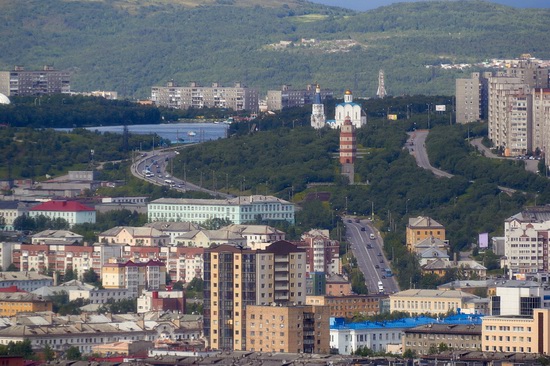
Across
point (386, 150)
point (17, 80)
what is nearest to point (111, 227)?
point (386, 150)

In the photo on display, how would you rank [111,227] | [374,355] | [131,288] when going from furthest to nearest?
1. [111,227]
2. [131,288]
3. [374,355]

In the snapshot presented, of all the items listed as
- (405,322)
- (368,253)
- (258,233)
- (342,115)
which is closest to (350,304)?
(405,322)

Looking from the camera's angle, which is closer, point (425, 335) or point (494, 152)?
point (425, 335)

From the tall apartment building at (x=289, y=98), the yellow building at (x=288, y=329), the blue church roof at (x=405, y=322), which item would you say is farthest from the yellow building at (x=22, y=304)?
the tall apartment building at (x=289, y=98)

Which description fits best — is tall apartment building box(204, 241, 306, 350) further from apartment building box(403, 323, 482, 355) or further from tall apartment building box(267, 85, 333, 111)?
tall apartment building box(267, 85, 333, 111)

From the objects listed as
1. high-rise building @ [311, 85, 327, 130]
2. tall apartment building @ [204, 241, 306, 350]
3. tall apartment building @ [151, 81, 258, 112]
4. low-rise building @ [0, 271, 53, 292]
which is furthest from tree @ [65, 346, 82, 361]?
tall apartment building @ [151, 81, 258, 112]

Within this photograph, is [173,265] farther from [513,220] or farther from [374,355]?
[374,355]
